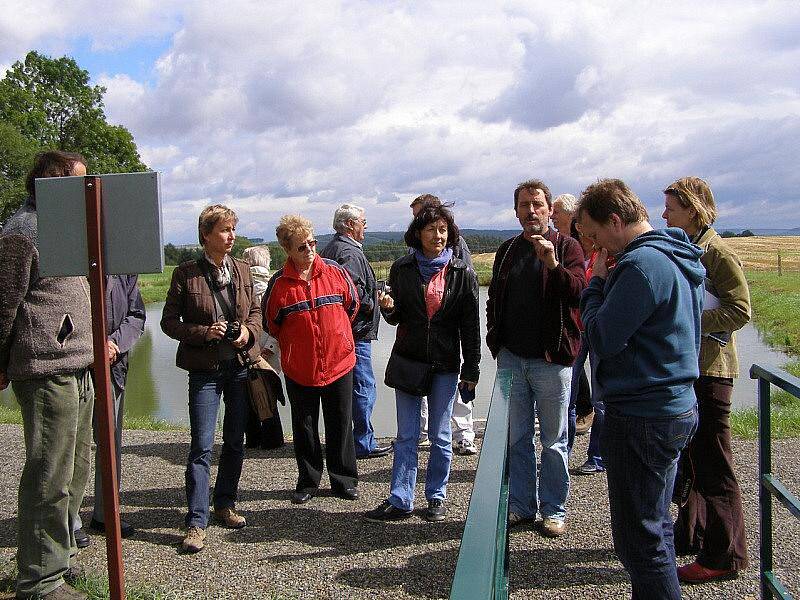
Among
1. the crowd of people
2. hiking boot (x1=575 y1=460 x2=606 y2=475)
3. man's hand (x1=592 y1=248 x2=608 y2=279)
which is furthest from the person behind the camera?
hiking boot (x1=575 y1=460 x2=606 y2=475)

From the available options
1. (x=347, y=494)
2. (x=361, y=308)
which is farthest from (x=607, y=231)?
(x=361, y=308)

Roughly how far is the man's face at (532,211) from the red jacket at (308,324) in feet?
5.30

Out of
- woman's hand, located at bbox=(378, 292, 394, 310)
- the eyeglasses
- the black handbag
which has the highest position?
the eyeglasses

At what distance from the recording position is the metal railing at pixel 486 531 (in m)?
1.13

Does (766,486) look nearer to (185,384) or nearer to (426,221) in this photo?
(426,221)

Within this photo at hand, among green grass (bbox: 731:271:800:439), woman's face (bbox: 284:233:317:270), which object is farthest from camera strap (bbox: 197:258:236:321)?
green grass (bbox: 731:271:800:439)

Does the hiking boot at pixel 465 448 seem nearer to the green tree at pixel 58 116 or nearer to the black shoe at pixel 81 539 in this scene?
the black shoe at pixel 81 539

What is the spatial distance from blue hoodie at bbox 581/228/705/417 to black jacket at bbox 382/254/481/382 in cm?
222

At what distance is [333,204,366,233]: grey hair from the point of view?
7.13 metres

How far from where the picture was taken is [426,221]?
5.36m

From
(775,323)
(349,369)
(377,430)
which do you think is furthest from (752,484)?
(775,323)

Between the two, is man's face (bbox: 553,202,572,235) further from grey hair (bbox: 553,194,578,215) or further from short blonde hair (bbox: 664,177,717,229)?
short blonde hair (bbox: 664,177,717,229)

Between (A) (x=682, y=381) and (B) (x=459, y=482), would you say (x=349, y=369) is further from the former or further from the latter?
(A) (x=682, y=381)

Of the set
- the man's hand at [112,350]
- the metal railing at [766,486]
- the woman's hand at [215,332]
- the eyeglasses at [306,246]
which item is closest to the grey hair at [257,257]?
the eyeglasses at [306,246]
